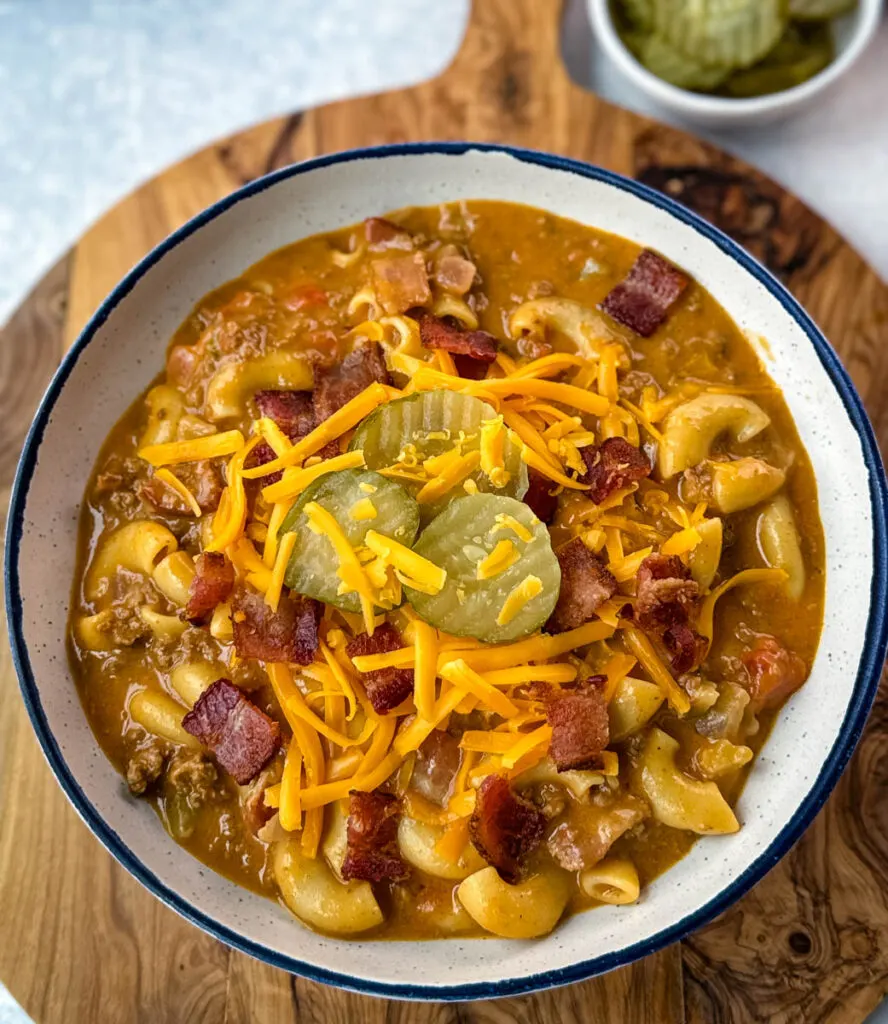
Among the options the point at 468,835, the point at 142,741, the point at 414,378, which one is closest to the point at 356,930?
the point at 468,835

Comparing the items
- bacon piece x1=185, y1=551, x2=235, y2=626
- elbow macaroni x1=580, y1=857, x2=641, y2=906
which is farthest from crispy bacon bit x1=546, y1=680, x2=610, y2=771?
bacon piece x1=185, y1=551, x2=235, y2=626

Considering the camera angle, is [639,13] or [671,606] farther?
[639,13]

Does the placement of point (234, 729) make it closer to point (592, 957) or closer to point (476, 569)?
point (476, 569)

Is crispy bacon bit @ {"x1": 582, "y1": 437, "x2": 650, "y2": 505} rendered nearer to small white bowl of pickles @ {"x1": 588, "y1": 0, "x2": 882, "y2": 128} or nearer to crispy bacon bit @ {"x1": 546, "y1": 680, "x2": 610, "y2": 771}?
crispy bacon bit @ {"x1": 546, "y1": 680, "x2": 610, "y2": 771}

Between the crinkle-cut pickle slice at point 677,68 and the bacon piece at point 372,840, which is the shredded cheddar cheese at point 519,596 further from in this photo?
the crinkle-cut pickle slice at point 677,68

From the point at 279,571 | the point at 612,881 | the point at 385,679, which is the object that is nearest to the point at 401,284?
the point at 279,571

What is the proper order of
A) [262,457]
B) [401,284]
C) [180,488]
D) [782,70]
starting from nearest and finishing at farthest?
1. [262,457]
2. [180,488]
3. [401,284]
4. [782,70]

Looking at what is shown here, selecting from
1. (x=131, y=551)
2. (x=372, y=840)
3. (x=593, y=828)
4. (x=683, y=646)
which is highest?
(x=683, y=646)
